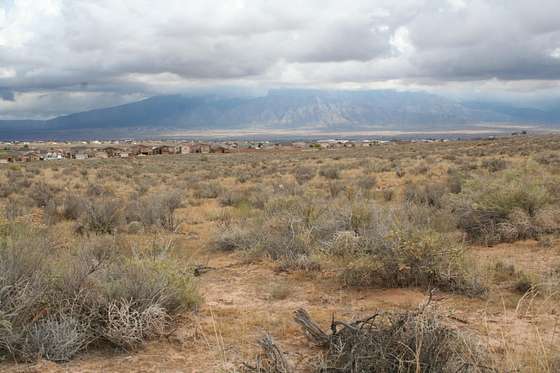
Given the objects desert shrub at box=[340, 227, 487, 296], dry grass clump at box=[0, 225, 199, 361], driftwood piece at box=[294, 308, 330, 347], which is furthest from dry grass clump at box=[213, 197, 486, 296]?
dry grass clump at box=[0, 225, 199, 361]

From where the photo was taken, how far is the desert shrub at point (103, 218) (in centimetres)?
1246

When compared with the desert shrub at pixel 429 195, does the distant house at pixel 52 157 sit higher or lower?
lower

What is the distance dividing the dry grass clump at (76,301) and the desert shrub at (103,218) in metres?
6.53

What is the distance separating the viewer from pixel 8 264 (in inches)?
210

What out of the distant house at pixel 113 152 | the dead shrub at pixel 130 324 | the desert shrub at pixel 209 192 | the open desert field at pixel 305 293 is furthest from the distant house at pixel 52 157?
the dead shrub at pixel 130 324

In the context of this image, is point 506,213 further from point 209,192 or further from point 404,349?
point 209,192

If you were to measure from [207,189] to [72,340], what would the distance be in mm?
16218

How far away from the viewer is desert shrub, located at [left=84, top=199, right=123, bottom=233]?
40.9 feet

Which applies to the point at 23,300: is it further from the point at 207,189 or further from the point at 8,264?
the point at 207,189

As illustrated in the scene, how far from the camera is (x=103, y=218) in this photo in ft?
41.5

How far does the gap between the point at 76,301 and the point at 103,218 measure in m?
7.68

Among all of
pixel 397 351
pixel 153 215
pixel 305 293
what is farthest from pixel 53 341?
pixel 153 215

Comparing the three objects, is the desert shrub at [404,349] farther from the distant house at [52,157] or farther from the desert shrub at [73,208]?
the distant house at [52,157]

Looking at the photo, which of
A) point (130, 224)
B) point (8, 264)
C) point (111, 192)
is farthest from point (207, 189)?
point (8, 264)
